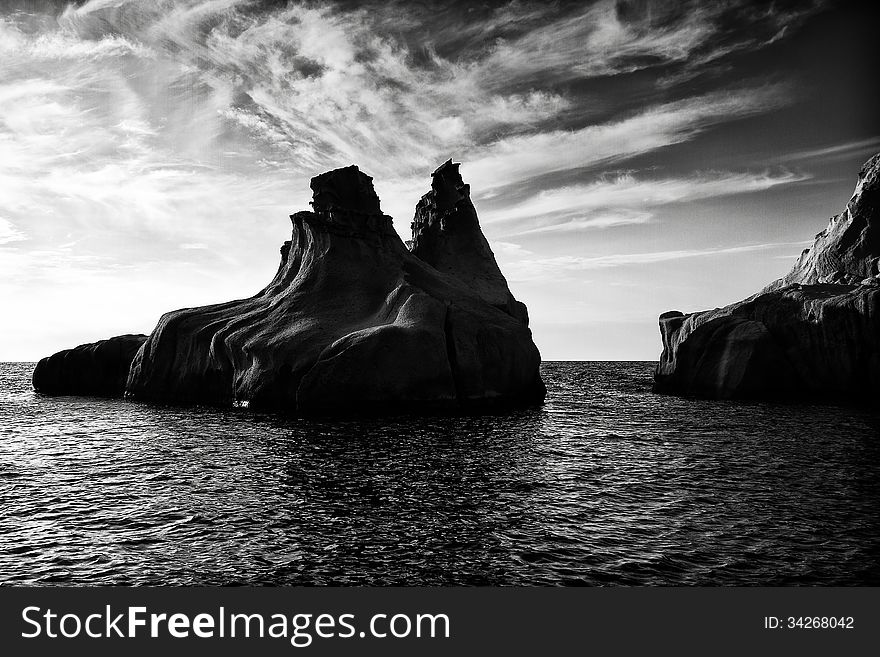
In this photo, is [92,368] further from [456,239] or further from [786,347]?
[786,347]

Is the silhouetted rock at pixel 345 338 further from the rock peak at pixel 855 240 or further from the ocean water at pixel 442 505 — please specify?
the rock peak at pixel 855 240

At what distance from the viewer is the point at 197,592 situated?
852 centimetres

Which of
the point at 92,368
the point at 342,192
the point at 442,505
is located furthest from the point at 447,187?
the point at 442,505

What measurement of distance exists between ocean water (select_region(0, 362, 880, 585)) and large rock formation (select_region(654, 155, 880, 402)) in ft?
53.1

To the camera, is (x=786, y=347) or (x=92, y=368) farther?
(x=92, y=368)

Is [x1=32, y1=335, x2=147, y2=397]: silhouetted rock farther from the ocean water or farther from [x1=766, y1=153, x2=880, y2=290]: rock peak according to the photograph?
[x1=766, y1=153, x2=880, y2=290]: rock peak

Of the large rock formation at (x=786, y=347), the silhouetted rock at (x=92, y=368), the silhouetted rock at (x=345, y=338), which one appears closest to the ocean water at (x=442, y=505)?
the silhouetted rock at (x=345, y=338)

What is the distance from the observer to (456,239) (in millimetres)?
75500

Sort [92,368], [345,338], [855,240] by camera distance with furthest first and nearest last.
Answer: [855,240]
[92,368]
[345,338]

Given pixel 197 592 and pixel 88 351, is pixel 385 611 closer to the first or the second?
pixel 197 592

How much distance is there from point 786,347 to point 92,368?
69.2m

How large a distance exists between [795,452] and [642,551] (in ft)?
51.6

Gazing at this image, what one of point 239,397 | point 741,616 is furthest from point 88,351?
point 741,616

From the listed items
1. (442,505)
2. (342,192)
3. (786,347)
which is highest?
(342,192)
